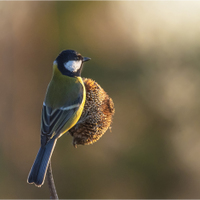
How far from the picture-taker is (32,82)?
5.65 m

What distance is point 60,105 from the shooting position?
7.41ft

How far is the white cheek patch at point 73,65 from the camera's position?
2.45m

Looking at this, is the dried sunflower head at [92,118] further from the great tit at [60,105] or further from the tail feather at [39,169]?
the tail feather at [39,169]

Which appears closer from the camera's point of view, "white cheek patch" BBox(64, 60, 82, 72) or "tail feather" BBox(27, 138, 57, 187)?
"tail feather" BBox(27, 138, 57, 187)

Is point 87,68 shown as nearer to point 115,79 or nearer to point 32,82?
point 115,79

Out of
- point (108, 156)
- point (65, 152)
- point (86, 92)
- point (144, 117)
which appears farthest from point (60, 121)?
point (144, 117)

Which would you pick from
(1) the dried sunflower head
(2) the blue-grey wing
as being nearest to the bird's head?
(1) the dried sunflower head

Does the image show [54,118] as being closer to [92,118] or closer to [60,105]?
[60,105]

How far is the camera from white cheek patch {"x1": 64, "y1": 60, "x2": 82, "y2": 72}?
2446 millimetres

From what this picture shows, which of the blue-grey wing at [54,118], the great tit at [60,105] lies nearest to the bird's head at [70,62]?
the great tit at [60,105]

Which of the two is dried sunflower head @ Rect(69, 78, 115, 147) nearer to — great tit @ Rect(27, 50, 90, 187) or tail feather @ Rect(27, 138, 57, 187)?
great tit @ Rect(27, 50, 90, 187)

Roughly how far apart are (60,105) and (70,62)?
405mm

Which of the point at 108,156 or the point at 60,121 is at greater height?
the point at 60,121

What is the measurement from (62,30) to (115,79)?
4.67 feet
